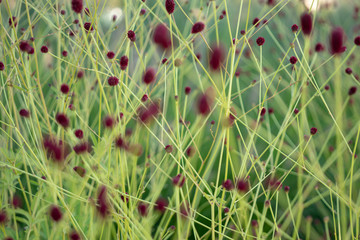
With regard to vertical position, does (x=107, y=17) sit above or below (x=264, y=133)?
above

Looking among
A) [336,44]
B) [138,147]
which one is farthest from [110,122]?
[336,44]

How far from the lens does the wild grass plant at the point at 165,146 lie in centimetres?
76

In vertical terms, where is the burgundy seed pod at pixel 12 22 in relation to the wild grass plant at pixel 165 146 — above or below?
above

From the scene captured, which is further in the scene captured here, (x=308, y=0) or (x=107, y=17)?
(x=107, y=17)

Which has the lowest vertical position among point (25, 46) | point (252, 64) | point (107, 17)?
point (25, 46)

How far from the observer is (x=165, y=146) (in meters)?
1.18

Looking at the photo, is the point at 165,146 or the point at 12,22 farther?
the point at 165,146

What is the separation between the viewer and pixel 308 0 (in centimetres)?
186

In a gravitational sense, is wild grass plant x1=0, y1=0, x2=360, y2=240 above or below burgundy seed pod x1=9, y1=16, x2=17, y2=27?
below

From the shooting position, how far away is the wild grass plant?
76 centimetres

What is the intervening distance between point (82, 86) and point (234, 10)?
112 centimetres

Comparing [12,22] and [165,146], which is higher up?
[12,22]

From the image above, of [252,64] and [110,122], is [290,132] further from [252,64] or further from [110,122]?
[110,122]

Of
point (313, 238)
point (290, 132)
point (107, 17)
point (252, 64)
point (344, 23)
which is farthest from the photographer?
point (344, 23)
